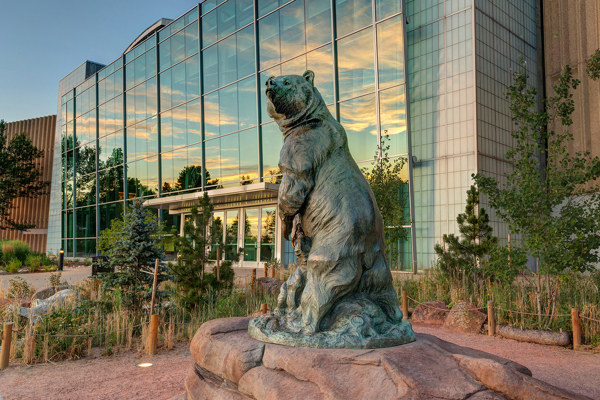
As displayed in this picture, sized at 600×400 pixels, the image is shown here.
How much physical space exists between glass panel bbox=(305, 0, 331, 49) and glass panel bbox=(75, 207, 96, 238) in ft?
66.6

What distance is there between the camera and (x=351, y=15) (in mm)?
16500

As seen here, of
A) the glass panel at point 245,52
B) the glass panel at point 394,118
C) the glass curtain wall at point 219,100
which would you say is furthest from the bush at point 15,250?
the glass panel at point 394,118

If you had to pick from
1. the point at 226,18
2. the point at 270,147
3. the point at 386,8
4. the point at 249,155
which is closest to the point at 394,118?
the point at 386,8

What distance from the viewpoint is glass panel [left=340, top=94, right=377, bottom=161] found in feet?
51.8

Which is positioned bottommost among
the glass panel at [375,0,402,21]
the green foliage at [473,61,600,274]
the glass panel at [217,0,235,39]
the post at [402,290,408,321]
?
the post at [402,290,408,321]

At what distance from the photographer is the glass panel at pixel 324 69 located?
674 inches

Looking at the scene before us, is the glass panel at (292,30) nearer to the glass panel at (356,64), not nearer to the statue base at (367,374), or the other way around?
the glass panel at (356,64)

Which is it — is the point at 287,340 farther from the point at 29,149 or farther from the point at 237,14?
the point at 29,149

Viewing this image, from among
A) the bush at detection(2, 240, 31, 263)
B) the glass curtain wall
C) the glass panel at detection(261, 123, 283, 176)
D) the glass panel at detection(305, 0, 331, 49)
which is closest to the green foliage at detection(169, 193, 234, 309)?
the glass curtain wall

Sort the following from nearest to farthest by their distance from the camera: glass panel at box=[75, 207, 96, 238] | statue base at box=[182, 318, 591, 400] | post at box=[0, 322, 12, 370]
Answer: statue base at box=[182, 318, 591, 400] < post at box=[0, 322, 12, 370] < glass panel at box=[75, 207, 96, 238]

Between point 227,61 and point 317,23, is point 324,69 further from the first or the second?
point 227,61

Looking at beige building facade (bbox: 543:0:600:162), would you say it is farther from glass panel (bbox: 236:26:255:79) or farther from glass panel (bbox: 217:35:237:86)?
glass panel (bbox: 217:35:237:86)

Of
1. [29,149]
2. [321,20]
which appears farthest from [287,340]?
[29,149]

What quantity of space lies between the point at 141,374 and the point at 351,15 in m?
14.6
